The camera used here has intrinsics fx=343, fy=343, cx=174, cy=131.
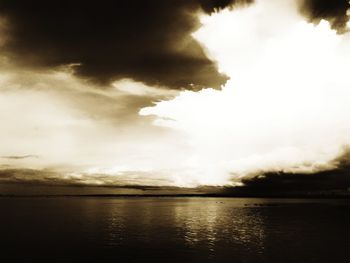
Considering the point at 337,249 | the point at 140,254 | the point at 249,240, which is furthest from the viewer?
the point at 249,240

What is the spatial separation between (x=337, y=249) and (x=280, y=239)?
40.9 ft

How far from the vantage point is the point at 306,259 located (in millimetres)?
51281

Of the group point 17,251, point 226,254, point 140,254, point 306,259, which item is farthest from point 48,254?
point 306,259

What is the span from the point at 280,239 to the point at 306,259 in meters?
19.3

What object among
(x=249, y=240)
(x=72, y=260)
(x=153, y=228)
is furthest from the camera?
(x=153, y=228)

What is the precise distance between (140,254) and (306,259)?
82.1ft

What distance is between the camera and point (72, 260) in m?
49.1

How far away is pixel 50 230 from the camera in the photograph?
8188 centimetres

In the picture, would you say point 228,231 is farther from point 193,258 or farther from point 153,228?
point 193,258

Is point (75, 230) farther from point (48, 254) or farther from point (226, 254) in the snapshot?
point (226, 254)

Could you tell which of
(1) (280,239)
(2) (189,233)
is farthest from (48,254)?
(1) (280,239)

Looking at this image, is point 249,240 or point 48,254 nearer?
point 48,254

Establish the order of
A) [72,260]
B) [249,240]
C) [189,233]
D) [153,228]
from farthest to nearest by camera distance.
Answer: [153,228] < [189,233] < [249,240] < [72,260]

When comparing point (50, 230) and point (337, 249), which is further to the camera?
point (50, 230)
